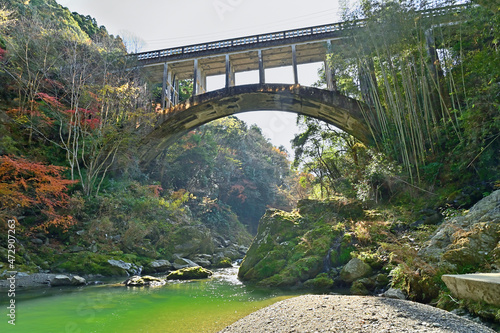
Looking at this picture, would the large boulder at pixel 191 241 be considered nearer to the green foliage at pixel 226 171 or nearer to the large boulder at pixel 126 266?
the large boulder at pixel 126 266

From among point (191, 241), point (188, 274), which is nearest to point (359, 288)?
point (188, 274)

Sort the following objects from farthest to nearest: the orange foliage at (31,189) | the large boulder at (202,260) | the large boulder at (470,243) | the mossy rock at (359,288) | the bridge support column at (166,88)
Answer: the bridge support column at (166,88), the large boulder at (202,260), the orange foliage at (31,189), the mossy rock at (359,288), the large boulder at (470,243)

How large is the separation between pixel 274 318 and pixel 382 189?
8406mm

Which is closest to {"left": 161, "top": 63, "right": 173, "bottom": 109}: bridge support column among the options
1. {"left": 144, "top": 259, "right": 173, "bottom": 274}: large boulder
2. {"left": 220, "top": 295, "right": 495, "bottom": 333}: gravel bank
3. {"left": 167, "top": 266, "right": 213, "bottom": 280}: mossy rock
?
{"left": 144, "top": 259, "right": 173, "bottom": 274}: large boulder

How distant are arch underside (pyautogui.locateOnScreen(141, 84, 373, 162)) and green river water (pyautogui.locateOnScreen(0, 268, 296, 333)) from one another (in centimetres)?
1084

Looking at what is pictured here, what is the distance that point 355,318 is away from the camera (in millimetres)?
3102

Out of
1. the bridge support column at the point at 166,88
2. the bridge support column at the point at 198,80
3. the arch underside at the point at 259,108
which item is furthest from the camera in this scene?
the bridge support column at the point at 166,88

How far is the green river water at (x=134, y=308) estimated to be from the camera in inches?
154

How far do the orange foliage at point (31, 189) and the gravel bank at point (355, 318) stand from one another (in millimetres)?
8283

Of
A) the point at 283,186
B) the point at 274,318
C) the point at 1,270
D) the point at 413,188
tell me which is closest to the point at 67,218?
the point at 1,270

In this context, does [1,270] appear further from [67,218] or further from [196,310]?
[196,310]

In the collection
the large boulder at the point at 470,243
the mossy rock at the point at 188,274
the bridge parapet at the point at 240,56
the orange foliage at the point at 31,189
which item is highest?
the bridge parapet at the point at 240,56

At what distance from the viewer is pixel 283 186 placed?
105ft

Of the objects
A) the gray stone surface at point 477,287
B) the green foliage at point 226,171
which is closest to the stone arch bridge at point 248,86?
the green foliage at point 226,171
